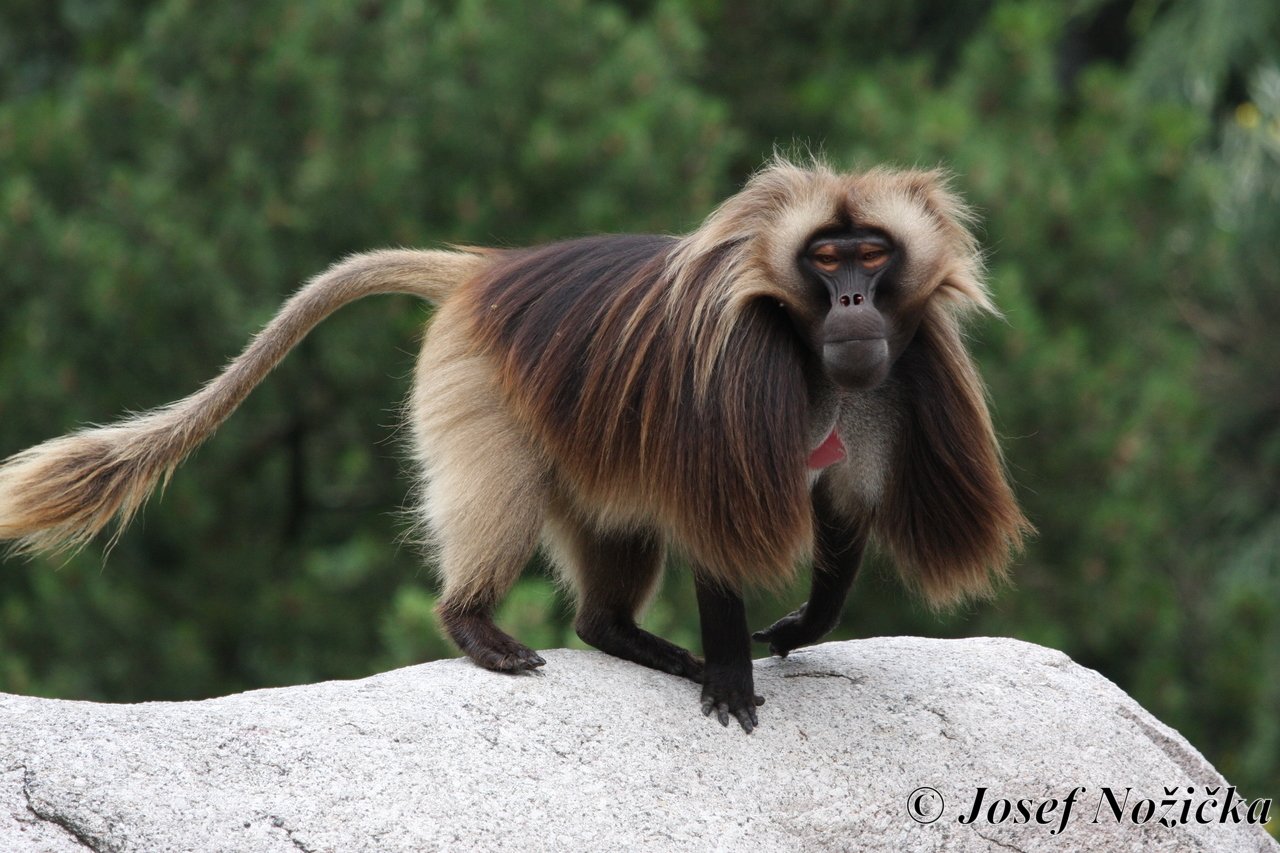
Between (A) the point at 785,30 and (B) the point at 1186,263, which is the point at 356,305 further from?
(B) the point at 1186,263

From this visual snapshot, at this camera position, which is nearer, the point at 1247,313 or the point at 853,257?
the point at 853,257

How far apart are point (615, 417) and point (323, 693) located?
3.87 feet

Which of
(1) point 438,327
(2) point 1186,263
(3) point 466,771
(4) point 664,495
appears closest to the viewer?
(3) point 466,771

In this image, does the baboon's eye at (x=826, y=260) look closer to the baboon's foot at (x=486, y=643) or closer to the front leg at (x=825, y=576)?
the front leg at (x=825, y=576)

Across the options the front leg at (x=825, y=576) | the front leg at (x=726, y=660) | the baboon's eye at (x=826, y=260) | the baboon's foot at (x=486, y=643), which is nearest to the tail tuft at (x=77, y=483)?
the baboon's foot at (x=486, y=643)

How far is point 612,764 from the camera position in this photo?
4.63 m

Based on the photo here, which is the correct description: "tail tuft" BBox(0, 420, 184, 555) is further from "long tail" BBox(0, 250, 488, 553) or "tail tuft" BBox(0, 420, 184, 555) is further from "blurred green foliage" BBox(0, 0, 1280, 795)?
"blurred green foliage" BBox(0, 0, 1280, 795)

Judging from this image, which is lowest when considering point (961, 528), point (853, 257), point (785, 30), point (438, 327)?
point (961, 528)

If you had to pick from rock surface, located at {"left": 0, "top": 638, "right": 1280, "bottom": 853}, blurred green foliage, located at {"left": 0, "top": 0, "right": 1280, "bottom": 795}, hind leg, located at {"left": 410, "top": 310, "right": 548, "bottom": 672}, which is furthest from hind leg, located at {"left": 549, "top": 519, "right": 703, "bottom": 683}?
blurred green foliage, located at {"left": 0, "top": 0, "right": 1280, "bottom": 795}

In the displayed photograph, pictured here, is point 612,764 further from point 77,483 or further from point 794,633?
point 77,483

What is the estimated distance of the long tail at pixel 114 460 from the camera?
5078 mm

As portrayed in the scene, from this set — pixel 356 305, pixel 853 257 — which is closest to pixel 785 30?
pixel 356 305

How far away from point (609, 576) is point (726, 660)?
0.75m

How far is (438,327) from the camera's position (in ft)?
18.4
